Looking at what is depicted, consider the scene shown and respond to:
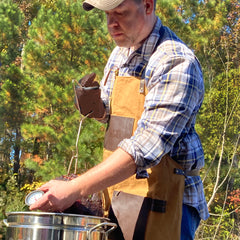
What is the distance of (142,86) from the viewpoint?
1495 millimetres

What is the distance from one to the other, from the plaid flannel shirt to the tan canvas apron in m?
0.07

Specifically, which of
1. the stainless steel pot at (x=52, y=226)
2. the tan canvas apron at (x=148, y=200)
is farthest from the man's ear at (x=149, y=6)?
the stainless steel pot at (x=52, y=226)

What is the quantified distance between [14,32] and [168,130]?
13.5m

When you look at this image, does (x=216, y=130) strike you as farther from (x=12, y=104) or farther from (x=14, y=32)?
(x=14, y=32)

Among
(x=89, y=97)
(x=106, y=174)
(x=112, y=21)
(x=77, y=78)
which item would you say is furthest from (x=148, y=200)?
(x=77, y=78)

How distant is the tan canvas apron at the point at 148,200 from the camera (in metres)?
1.41

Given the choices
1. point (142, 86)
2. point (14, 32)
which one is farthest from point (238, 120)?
point (142, 86)

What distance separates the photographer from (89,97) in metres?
1.69

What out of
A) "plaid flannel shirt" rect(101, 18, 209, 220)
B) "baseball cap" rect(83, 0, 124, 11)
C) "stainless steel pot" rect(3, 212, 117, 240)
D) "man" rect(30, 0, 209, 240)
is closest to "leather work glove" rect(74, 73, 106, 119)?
"man" rect(30, 0, 209, 240)

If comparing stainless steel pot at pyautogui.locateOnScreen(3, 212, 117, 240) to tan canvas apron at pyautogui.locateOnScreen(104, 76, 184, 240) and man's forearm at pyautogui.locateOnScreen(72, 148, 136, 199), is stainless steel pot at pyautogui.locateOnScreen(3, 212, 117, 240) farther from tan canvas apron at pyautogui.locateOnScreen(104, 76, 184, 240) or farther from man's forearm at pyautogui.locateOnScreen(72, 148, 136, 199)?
tan canvas apron at pyautogui.locateOnScreen(104, 76, 184, 240)

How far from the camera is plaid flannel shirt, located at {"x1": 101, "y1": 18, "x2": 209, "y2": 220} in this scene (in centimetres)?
129

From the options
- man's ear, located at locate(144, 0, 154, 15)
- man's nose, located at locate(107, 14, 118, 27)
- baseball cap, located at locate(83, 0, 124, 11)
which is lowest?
man's nose, located at locate(107, 14, 118, 27)

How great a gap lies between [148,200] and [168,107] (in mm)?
350

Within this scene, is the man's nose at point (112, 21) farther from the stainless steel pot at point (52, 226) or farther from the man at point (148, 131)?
the stainless steel pot at point (52, 226)
